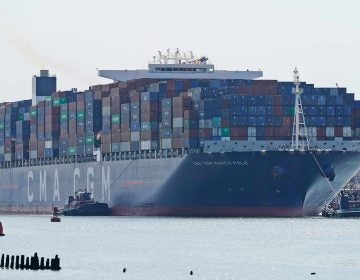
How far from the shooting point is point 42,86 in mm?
187250

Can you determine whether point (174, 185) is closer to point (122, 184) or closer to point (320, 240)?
point (122, 184)

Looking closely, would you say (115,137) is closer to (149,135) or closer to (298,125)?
(149,135)

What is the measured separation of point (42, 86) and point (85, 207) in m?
38.7

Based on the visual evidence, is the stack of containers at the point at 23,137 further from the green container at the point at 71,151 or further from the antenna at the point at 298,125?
the antenna at the point at 298,125

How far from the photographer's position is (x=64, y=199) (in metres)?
163

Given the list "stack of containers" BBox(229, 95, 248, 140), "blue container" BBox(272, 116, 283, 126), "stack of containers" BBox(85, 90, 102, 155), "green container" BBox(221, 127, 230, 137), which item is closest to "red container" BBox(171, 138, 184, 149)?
"green container" BBox(221, 127, 230, 137)

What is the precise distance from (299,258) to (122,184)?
58575 millimetres

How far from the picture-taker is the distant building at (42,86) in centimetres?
18450

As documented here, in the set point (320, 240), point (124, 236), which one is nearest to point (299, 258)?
point (320, 240)

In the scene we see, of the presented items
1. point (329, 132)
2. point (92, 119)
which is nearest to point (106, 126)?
point (92, 119)

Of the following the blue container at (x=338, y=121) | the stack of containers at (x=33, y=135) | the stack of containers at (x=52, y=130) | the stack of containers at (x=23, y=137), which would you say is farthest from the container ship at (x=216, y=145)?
the stack of containers at (x=23, y=137)

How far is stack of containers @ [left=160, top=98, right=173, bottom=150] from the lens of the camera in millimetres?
135500

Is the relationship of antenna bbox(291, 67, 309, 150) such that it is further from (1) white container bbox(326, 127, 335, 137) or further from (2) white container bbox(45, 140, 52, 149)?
(2) white container bbox(45, 140, 52, 149)

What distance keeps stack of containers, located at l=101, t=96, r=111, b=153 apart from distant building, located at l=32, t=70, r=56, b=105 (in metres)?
34.8
